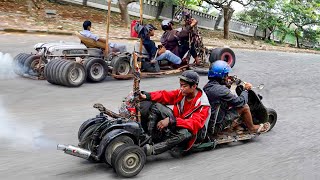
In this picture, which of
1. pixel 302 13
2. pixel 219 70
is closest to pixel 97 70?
pixel 219 70

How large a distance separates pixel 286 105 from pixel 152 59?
361 centimetres

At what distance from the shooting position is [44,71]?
10062mm

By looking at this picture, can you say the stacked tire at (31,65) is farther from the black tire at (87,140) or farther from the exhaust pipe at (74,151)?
the exhaust pipe at (74,151)

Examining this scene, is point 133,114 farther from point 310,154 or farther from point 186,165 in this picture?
point 310,154

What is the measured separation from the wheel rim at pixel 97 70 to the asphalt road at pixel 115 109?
28 centimetres

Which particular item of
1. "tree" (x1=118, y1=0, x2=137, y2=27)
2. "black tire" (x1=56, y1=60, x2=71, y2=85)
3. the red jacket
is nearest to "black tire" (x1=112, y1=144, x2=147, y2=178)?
the red jacket

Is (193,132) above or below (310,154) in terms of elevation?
above

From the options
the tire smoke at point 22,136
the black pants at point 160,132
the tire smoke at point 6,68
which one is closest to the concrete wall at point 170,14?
the tire smoke at point 6,68

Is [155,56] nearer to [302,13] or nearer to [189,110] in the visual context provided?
[189,110]

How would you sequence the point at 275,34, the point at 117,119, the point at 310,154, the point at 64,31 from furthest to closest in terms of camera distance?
the point at 275,34 < the point at 64,31 < the point at 310,154 < the point at 117,119

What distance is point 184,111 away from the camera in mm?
6121

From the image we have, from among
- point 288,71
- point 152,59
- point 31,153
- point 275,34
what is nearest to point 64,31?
point 152,59

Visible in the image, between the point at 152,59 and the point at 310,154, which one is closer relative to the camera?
the point at 310,154

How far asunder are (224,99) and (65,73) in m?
4.52
